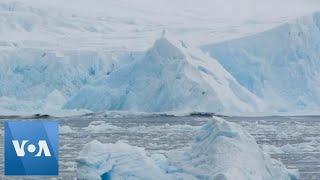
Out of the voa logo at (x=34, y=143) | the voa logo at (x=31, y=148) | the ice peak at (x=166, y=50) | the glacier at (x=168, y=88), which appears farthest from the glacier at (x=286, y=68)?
the voa logo at (x=31, y=148)

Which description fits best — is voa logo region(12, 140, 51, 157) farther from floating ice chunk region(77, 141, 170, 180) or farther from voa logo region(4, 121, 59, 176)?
floating ice chunk region(77, 141, 170, 180)

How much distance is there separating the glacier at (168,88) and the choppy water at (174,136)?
1.08 metres

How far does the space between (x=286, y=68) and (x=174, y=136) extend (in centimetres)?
1438

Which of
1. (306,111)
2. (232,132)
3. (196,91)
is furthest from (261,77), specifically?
(232,132)

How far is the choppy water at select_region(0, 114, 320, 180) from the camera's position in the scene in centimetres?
2596

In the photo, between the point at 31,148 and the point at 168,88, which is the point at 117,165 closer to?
the point at 31,148

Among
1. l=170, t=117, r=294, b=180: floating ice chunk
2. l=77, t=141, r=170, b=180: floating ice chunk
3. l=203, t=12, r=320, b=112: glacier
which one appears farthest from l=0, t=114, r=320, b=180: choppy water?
l=170, t=117, r=294, b=180: floating ice chunk

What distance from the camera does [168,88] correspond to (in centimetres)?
4278

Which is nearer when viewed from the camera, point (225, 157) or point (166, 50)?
point (225, 157)

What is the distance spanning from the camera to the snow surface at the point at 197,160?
17.8 metres

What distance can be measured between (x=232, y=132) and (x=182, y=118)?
33.2 m

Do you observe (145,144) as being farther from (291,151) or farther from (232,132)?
(232,132)

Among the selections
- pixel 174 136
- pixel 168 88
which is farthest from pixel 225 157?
pixel 168 88

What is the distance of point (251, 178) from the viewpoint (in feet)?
57.5
